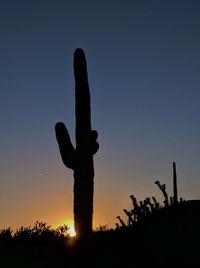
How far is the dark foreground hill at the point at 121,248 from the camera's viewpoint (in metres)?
9.65

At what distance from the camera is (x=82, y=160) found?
1128 cm

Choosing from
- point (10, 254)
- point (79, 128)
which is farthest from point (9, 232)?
point (79, 128)

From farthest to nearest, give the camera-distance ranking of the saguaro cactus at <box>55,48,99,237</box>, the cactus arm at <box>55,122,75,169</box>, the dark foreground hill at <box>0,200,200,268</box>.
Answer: the cactus arm at <box>55,122,75,169</box>
the saguaro cactus at <box>55,48,99,237</box>
the dark foreground hill at <box>0,200,200,268</box>

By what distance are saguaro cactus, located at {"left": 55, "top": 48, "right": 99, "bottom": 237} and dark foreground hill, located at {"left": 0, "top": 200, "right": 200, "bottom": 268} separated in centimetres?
58

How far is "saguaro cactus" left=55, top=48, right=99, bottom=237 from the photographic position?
10.9m

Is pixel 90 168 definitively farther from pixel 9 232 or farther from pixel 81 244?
pixel 9 232

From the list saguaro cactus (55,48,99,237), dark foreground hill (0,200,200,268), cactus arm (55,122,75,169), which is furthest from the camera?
cactus arm (55,122,75,169)

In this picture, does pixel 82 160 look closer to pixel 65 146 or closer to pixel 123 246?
pixel 65 146

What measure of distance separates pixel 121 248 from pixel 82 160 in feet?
7.57

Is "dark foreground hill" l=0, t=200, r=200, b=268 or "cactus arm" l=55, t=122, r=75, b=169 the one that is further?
"cactus arm" l=55, t=122, r=75, b=169

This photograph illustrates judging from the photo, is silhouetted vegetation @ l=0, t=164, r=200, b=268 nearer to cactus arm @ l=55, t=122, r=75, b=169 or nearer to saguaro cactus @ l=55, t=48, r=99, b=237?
saguaro cactus @ l=55, t=48, r=99, b=237

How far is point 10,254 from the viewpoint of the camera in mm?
10031

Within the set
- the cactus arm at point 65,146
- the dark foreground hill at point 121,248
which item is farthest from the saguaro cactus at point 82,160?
the dark foreground hill at point 121,248

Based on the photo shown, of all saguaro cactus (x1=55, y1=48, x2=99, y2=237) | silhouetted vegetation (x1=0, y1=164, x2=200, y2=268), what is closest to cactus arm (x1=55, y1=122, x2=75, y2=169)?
saguaro cactus (x1=55, y1=48, x2=99, y2=237)
